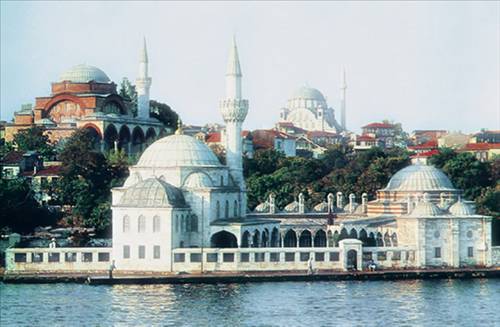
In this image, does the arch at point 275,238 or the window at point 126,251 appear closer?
the window at point 126,251

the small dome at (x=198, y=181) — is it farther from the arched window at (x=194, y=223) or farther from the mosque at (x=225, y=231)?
the arched window at (x=194, y=223)

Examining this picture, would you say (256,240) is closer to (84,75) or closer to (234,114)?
(234,114)

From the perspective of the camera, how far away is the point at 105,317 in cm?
4378

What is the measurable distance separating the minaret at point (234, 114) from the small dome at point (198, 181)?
323 cm

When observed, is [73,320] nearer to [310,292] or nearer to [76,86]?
[310,292]

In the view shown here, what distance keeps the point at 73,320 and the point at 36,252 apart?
14.8 metres

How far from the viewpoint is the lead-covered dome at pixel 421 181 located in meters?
67.3

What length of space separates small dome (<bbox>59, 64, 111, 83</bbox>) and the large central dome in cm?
2533

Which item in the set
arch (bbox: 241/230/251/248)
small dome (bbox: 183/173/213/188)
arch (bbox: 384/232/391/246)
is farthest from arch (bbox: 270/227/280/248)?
arch (bbox: 384/232/391/246)

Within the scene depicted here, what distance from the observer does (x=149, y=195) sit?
5638 centimetres

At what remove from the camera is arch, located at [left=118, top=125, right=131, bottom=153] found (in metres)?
83.0

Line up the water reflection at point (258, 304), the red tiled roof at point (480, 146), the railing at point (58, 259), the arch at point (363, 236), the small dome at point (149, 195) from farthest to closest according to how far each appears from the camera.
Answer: the red tiled roof at point (480, 146) < the arch at point (363, 236) < the railing at point (58, 259) < the small dome at point (149, 195) < the water reflection at point (258, 304)

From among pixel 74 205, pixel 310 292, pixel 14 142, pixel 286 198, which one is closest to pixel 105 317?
pixel 310 292

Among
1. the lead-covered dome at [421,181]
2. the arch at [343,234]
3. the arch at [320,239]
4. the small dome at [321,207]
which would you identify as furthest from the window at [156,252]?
the small dome at [321,207]
